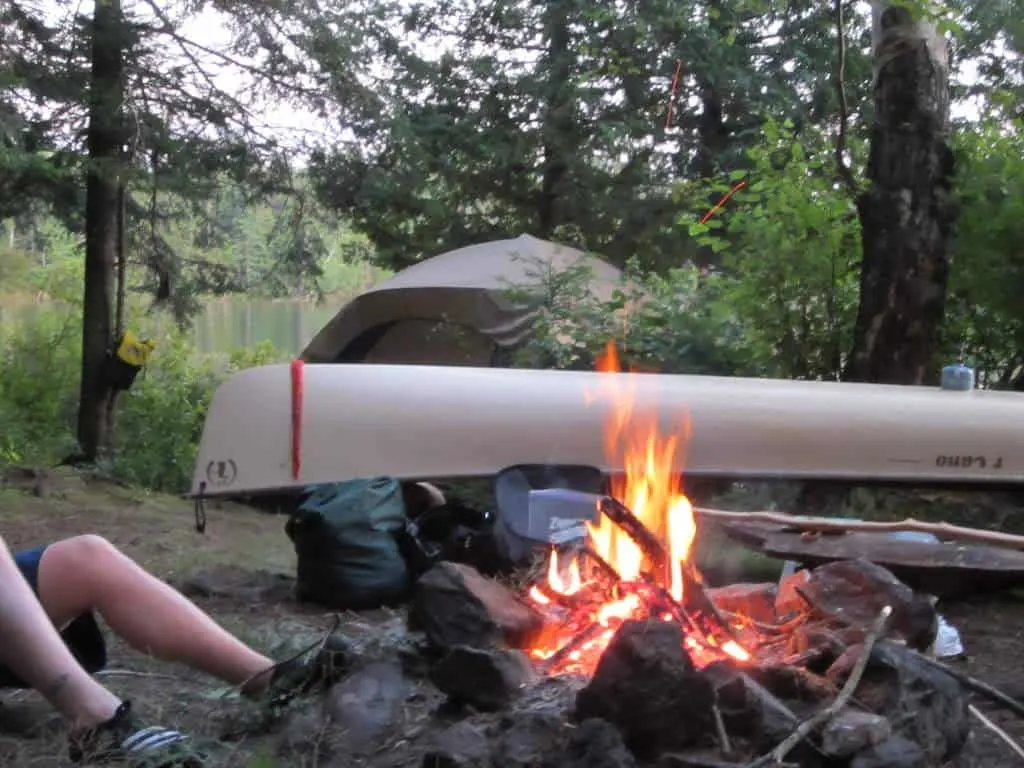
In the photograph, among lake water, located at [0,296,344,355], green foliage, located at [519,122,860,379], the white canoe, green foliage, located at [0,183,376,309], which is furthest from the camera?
lake water, located at [0,296,344,355]

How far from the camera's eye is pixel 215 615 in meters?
4.30

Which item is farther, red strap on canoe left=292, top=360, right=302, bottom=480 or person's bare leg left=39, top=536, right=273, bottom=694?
red strap on canoe left=292, top=360, right=302, bottom=480

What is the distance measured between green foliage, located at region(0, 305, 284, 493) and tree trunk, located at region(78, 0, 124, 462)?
1.53ft

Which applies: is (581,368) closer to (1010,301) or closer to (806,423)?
(806,423)

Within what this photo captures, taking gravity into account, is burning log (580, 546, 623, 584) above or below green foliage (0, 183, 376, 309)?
below

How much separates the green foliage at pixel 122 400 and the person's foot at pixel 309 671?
25.8 feet

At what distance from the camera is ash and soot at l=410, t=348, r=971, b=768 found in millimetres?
2164

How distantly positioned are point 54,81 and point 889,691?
29.9ft

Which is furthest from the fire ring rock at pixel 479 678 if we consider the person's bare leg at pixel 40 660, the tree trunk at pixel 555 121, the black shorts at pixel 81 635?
the tree trunk at pixel 555 121

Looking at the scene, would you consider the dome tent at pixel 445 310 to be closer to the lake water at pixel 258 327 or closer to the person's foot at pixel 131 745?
the person's foot at pixel 131 745

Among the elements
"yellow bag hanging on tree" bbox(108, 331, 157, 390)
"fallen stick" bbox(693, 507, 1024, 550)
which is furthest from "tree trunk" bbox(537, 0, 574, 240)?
"fallen stick" bbox(693, 507, 1024, 550)

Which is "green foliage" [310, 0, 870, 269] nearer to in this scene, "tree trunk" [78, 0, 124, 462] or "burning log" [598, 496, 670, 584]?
"tree trunk" [78, 0, 124, 462]

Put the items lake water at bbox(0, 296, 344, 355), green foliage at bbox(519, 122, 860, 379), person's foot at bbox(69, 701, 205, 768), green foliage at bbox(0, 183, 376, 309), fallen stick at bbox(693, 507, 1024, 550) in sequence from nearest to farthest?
1. person's foot at bbox(69, 701, 205, 768)
2. fallen stick at bbox(693, 507, 1024, 550)
3. green foliage at bbox(519, 122, 860, 379)
4. green foliage at bbox(0, 183, 376, 309)
5. lake water at bbox(0, 296, 344, 355)

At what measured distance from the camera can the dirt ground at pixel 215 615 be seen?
2.59 m
